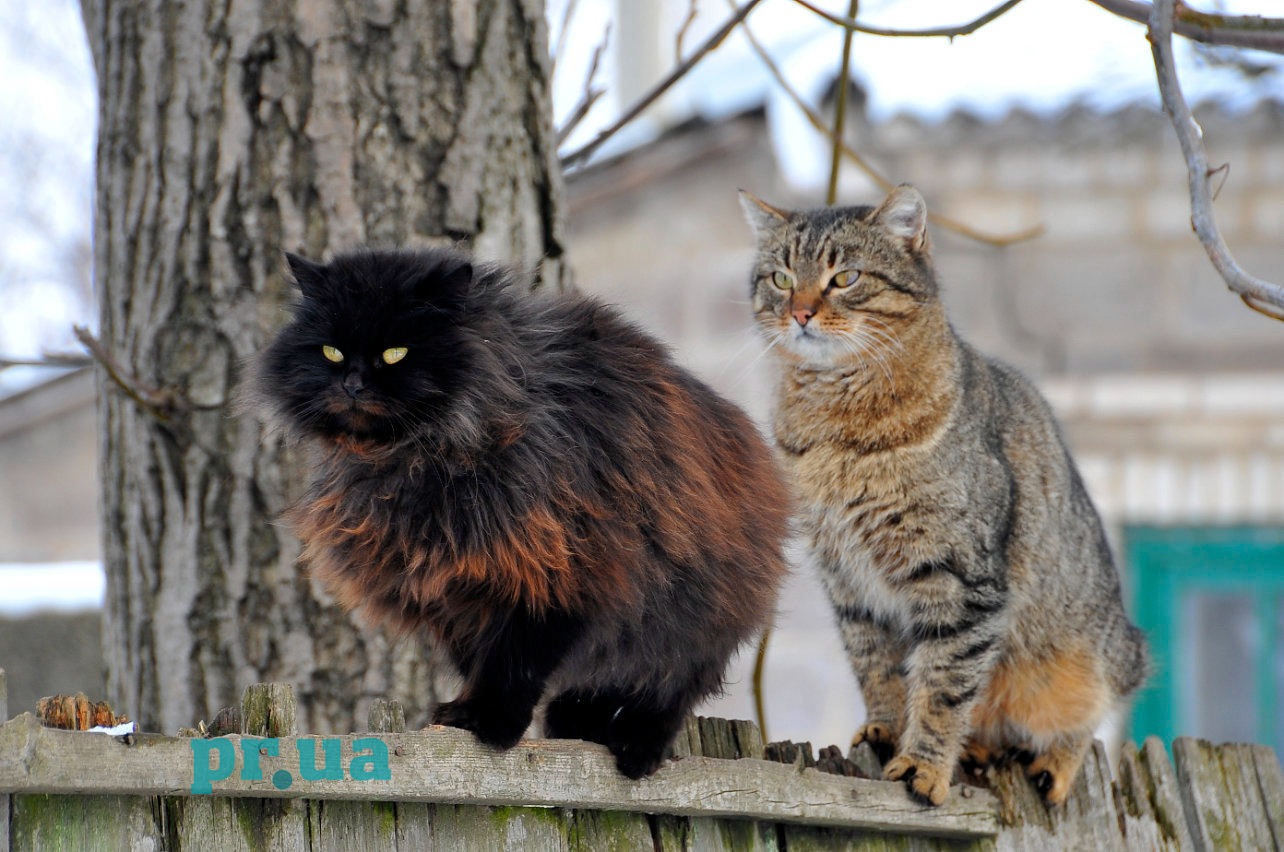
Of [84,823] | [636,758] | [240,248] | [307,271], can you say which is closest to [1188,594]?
[636,758]

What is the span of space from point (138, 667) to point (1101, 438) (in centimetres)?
478

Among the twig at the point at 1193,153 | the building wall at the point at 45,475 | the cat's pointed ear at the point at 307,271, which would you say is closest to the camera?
the twig at the point at 1193,153

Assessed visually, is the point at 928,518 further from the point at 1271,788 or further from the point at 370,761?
the point at 370,761

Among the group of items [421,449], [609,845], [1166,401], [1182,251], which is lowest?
[609,845]

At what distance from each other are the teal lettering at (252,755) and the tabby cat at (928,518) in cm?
128

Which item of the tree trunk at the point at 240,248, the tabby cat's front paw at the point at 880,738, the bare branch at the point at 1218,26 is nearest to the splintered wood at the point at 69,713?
the tree trunk at the point at 240,248

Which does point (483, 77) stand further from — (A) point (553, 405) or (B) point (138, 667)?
(B) point (138, 667)

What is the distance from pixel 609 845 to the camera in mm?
2006

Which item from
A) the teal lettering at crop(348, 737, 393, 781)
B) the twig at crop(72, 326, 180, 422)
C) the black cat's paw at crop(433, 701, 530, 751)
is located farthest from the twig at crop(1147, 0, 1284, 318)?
the twig at crop(72, 326, 180, 422)

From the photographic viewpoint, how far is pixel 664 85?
2900mm

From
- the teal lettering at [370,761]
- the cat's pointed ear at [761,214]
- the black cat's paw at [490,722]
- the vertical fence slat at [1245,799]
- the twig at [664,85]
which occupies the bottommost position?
the vertical fence slat at [1245,799]

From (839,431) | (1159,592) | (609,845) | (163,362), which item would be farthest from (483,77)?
(1159,592)

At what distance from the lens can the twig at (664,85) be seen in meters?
2.70

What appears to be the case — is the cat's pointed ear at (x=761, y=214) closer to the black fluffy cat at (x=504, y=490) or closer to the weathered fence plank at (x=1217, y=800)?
the black fluffy cat at (x=504, y=490)
